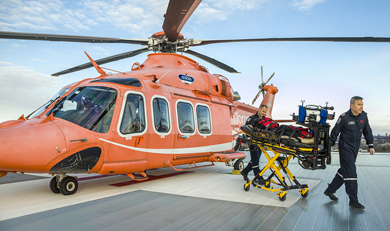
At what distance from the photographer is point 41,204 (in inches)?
156

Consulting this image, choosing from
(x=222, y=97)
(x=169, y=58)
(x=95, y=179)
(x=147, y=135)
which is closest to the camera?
(x=147, y=135)

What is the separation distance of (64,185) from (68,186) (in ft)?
0.25

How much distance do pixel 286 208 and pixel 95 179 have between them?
4306 mm

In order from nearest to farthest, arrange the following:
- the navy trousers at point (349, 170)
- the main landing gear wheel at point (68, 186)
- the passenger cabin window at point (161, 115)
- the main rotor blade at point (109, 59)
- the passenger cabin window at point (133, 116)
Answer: the navy trousers at point (349, 170), the main landing gear wheel at point (68, 186), the passenger cabin window at point (133, 116), the passenger cabin window at point (161, 115), the main rotor blade at point (109, 59)

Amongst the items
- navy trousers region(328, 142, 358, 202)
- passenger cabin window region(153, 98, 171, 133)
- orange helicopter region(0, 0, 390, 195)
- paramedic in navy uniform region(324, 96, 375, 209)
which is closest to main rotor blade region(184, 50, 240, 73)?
orange helicopter region(0, 0, 390, 195)

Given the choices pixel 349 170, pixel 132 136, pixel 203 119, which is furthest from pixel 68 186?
pixel 349 170

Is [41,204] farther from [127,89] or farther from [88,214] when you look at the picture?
[127,89]

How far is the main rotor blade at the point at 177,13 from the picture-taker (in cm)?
448

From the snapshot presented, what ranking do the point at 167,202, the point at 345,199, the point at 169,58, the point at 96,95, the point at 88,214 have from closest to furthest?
1. the point at 88,214
2. the point at 167,202
3. the point at 345,199
4. the point at 96,95
5. the point at 169,58

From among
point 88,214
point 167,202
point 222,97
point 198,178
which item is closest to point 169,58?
point 222,97

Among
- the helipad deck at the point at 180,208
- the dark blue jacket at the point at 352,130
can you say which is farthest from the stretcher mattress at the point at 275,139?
the helipad deck at the point at 180,208

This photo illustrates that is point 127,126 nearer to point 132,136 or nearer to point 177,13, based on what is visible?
point 132,136

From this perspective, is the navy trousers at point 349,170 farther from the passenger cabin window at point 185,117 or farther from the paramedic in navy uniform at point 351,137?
the passenger cabin window at point 185,117

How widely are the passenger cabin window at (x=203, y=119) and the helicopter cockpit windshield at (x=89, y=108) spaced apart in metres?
2.54
